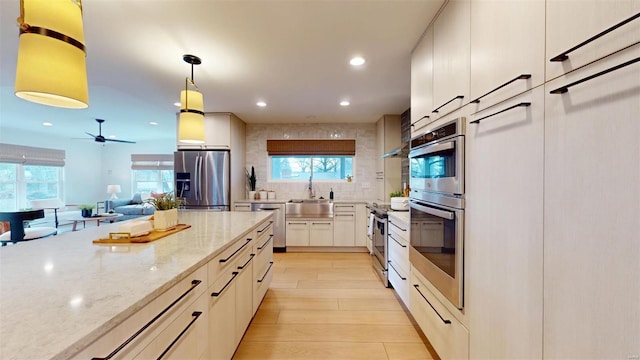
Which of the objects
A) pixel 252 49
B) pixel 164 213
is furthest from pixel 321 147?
pixel 164 213

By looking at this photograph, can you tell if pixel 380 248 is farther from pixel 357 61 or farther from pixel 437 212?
pixel 357 61

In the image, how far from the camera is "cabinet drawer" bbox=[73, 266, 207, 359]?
2.31 ft

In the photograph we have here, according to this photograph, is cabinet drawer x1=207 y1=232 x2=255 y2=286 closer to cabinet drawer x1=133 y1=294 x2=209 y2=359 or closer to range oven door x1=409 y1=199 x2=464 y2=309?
cabinet drawer x1=133 y1=294 x2=209 y2=359

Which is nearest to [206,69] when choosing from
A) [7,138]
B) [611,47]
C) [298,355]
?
[298,355]

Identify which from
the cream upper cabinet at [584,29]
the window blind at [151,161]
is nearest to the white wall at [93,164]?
the window blind at [151,161]

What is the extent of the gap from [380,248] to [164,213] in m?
2.44

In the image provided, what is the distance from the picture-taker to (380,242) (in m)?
3.28

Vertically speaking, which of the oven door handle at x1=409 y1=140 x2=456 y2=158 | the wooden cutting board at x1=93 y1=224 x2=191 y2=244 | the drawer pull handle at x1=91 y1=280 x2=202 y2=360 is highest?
the oven door handle at x1=409 y1=140 x2=456 y2=158

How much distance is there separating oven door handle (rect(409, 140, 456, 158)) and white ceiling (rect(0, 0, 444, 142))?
3.01 feet

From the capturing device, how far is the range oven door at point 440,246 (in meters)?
1.43

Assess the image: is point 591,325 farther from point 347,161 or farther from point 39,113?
point 39,113

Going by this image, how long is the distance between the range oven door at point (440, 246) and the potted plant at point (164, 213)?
1852mm

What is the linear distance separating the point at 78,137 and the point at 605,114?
10.5 metres

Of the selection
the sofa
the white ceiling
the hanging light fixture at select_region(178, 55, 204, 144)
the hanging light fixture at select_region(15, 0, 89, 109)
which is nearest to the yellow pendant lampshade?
the hanging light fixture at select_region(178, 55, 204, 144)
